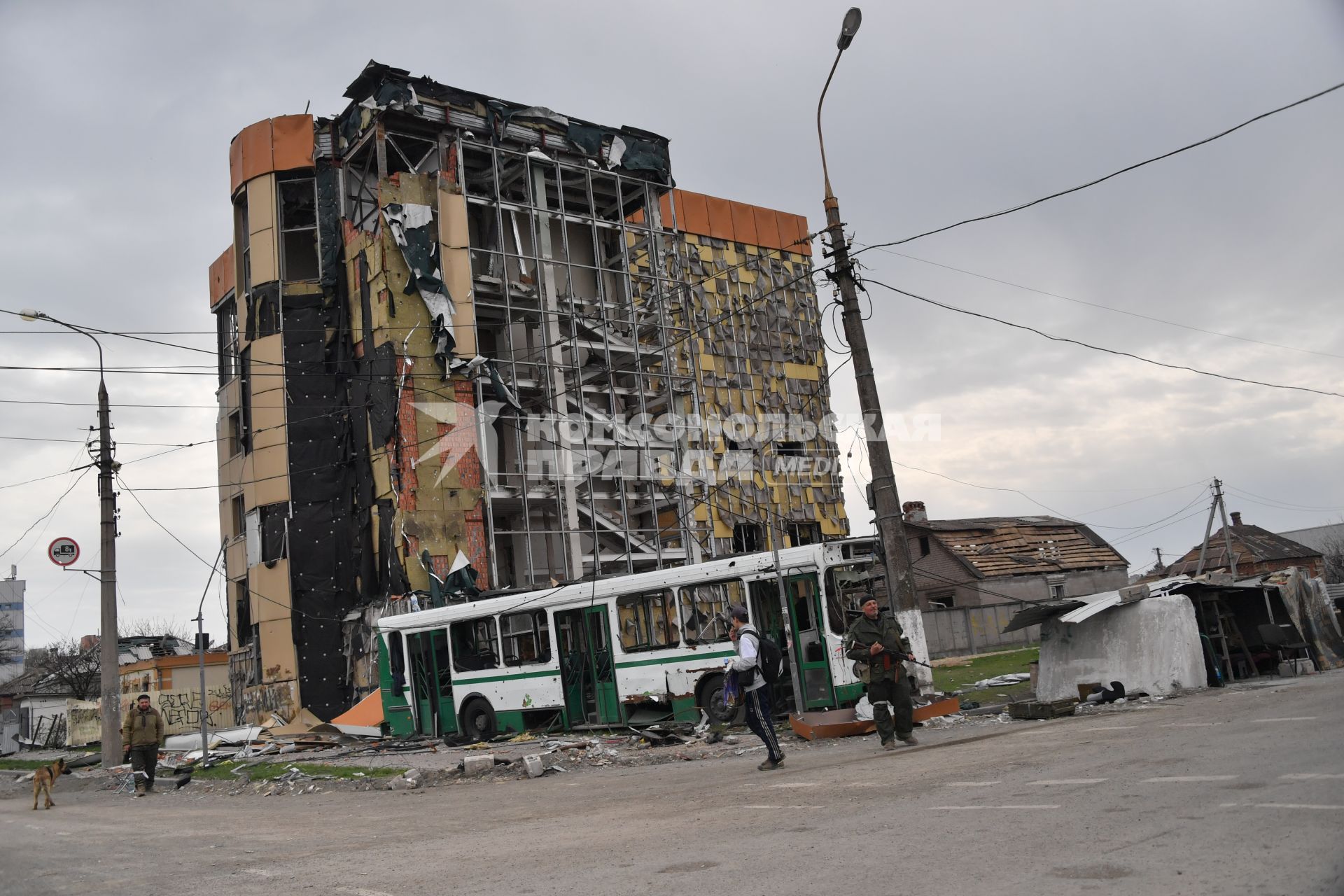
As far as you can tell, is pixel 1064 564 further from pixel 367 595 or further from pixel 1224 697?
pixel 1224 697

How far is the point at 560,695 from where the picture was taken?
772 inches

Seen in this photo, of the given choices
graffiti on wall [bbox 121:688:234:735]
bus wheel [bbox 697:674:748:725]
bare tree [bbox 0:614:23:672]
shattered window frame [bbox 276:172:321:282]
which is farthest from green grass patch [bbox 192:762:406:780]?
bare tree [bbox 0:614:23:672]

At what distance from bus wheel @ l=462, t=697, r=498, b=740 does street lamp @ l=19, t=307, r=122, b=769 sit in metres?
8.67

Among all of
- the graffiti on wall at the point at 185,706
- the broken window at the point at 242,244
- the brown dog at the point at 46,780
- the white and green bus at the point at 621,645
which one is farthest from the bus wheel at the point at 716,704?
the graffiti on wall at the point at 185,706

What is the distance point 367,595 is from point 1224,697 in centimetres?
2400

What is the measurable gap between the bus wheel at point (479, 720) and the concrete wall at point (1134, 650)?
10614mm

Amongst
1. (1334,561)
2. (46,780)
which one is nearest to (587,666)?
(46,780)

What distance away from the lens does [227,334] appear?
4097cm

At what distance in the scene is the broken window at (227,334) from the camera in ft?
128

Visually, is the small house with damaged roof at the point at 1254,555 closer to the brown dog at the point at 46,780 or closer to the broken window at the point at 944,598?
the broken window at the point at 944,598

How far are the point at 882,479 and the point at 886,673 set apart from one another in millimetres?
4559

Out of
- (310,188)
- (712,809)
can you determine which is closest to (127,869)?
(712,809)

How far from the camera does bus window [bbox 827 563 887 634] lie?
16.8 metres

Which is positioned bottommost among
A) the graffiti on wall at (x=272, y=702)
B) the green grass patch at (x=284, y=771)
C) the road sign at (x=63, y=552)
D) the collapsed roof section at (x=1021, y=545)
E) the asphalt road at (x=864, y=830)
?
the asphalt road at (x=864, y=830)
